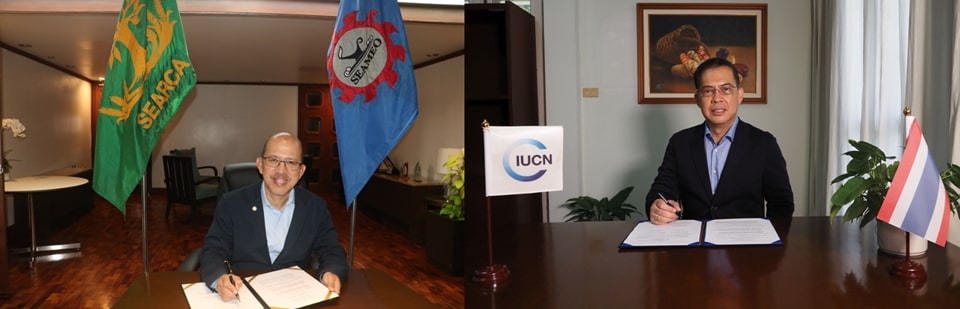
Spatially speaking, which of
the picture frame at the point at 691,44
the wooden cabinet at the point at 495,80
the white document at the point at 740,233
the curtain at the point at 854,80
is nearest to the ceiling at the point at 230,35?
the wooden cabinet at the point at 495,80

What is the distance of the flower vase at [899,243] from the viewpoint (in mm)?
1555

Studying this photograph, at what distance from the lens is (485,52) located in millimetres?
4074

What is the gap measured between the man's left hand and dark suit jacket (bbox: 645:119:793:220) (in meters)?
1.18

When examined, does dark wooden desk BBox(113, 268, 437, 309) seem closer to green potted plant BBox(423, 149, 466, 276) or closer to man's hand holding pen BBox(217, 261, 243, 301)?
man's hand holding pen BBox(217, 261, 243, 301)

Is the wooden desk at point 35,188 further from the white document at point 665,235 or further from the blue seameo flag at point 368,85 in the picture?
the white document at point 665,235

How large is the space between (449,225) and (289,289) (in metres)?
1.69

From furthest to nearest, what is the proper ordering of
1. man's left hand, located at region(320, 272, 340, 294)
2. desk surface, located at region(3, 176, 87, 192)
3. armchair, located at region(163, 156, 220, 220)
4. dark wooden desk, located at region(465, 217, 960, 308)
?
desk surface, located at region(3, 176, 87, 192), armchair, located at region(163, 156, 220, 220), man's left hand, located at region(320, 272, 340, 294), dark wooden desk, located at region(465, 217, 960, 308)

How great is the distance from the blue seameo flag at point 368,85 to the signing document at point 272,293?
105 centimetres

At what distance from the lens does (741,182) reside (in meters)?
2.37

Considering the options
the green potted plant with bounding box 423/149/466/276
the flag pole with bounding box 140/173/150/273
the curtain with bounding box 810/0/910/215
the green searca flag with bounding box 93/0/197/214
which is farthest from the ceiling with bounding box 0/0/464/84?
the curtain with bounding box 810/0/910/215

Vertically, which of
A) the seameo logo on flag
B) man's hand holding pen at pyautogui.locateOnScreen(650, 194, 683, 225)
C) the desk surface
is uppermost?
the seameo logo on flag

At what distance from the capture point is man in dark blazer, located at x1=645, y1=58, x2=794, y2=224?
233 centimetres

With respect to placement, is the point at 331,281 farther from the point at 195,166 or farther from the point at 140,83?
the point at 140,83

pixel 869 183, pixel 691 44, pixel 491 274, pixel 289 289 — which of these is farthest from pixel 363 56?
pixel 691 44
